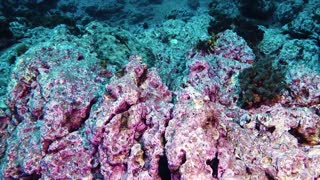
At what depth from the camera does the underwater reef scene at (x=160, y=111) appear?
338cm

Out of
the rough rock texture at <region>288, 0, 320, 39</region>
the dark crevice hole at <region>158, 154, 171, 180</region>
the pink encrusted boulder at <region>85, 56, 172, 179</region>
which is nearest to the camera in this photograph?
the dark crevice hole at <region>158, 154, 171, 180</region>

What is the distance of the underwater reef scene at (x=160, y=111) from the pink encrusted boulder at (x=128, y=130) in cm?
1

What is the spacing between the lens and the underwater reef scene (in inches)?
133

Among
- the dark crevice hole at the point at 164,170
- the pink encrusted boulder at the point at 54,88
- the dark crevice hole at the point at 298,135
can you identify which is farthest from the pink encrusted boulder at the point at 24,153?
the dark crevice hole at the point at 298,135

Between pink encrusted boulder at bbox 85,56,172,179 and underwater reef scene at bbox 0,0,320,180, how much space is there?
14mm

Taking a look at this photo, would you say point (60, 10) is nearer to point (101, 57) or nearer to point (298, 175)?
point (101, 57)

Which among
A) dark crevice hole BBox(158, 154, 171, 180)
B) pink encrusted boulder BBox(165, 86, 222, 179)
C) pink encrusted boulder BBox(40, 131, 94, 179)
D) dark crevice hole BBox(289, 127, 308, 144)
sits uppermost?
pink encrusted boulder BBox(165, 86, 222, 179)

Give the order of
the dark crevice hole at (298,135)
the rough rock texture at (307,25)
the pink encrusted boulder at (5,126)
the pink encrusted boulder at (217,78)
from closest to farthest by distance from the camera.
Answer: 1. the dark crevice hole at (298,135)
2. the pink encrusted boulder at (217,78)
3. the pink encrusted boulder at (5,126)
4. the rough rock texture at (307,25)

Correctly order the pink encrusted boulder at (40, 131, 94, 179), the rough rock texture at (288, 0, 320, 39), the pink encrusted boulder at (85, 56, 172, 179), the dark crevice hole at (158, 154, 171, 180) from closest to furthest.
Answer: the dark crevice hole at (158, 154, 171, 180) → the pink encrusted boulder at (85, 56, 172, 179) → the pink encrusted boulder at (40, 131, 94, 179) → the rough rock texture at (288, 0, 320, 39)

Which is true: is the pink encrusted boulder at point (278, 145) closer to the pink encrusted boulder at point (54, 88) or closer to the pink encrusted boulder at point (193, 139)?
the pink encrusted boulder at point (193, 139)

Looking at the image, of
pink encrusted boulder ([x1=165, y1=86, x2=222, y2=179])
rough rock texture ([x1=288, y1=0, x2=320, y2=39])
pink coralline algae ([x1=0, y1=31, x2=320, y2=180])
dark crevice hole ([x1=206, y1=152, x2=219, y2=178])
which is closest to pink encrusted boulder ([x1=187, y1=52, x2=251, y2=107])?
pink coralline algae ([x1=0, y1=31, x2=320, y2=180])

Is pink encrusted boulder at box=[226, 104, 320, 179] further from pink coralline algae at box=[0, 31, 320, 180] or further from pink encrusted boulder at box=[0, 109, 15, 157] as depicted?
pink encrusted boulder at box=[0, 109, 15, 157]

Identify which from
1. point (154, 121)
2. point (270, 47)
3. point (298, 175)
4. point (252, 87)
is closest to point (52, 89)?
point (154, 121)

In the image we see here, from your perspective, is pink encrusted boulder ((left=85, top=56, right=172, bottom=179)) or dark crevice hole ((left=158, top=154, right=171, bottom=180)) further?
pink encrusted boulder ((left=85, top=56, right=172, bottom=179))
